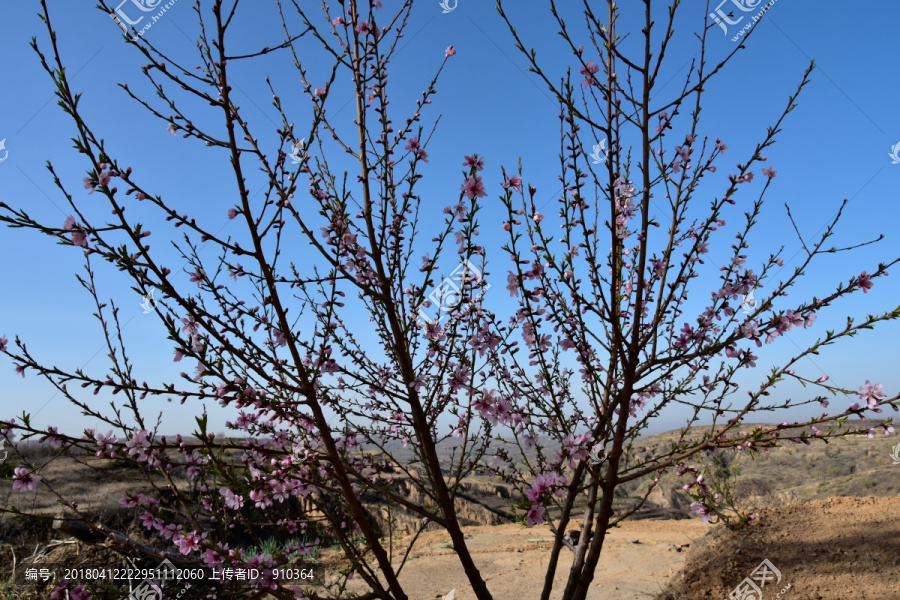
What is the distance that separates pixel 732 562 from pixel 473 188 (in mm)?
4857

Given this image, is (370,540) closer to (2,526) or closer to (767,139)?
(767,139)

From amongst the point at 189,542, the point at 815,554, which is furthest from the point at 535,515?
the point at 815,554

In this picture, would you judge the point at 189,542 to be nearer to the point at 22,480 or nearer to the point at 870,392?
the point at 22,480

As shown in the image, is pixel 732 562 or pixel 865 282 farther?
pixel 732 562

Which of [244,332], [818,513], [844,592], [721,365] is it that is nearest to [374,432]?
[244,332]

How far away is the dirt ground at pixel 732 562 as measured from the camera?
4.35 m

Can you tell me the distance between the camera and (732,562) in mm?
5117

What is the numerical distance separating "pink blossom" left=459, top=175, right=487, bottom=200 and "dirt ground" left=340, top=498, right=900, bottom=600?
13.8ft

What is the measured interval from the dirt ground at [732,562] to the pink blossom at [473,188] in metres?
4.22

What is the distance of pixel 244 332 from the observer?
2.14m

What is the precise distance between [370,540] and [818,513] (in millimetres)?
6134

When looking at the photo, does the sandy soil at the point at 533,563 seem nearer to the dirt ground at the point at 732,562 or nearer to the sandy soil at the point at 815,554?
the dirt ground at the point at 732,562

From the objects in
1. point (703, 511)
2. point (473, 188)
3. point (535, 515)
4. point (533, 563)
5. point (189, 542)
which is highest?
point (473, 188)

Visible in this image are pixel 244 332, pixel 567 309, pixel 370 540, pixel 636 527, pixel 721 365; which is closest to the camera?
pixel 244 332
